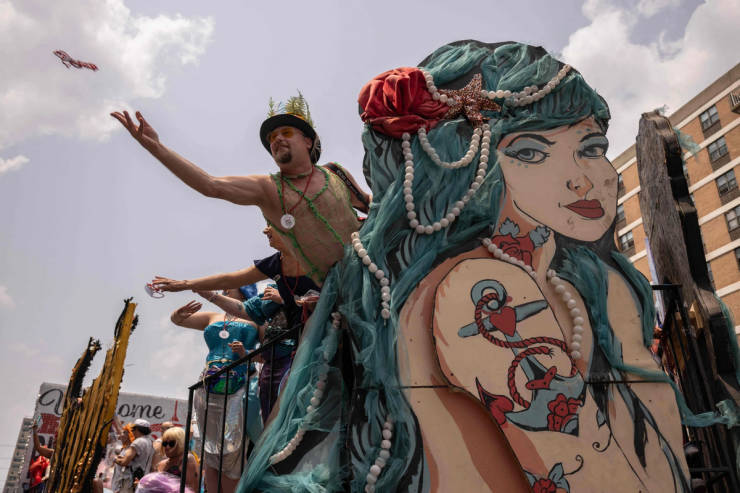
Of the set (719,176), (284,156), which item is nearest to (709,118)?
(719,176)

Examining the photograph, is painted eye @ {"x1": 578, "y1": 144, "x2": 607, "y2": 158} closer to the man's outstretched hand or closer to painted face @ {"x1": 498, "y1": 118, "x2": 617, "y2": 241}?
painted face @ {"x1": 498, "y1": 118, "x2": 617, "y2": 241}

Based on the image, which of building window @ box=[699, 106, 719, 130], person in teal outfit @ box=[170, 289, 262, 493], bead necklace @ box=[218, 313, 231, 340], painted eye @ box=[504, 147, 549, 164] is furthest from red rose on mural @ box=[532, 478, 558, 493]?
building window @ box=[699, 106, 719, 130]

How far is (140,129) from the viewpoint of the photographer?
257 centimetres

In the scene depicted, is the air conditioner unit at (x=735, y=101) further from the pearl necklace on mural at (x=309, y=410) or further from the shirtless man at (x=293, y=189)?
the pearl necklace on mural at (x=309, y=410)

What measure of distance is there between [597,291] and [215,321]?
3.46 meters

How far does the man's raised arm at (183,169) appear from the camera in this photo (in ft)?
8.40

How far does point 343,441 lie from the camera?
2.35m

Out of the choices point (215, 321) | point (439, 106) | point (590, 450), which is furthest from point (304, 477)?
point (215, 321)

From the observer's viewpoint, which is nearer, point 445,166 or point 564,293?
point 564,293

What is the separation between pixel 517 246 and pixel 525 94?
0.88 metres

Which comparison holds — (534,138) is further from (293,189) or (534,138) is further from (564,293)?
(293,189)

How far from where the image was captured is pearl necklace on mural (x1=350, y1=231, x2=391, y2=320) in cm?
235

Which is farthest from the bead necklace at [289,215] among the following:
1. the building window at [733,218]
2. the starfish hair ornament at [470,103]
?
the building window at [733,218]

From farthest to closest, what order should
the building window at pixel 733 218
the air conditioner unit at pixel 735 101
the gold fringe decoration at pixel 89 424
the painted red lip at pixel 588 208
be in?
1. the building window at pixel 733 218
2. the air conditioner unit at pixel 735 101
3. the gold fringe decoration at pixel 89 424
4. the painted red lip at pixel 588 208
